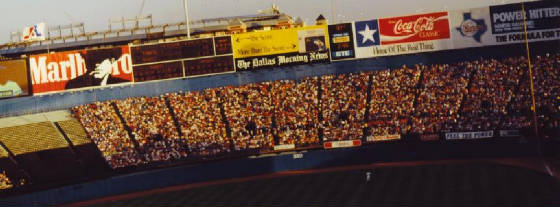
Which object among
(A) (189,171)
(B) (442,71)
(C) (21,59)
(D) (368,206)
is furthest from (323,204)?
(C) (21,59)

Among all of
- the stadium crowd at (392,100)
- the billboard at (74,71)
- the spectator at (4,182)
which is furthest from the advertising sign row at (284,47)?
the spectator at (4,182)

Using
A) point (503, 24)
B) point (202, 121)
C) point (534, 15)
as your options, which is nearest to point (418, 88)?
point (503, 24)

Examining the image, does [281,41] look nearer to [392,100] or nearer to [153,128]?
[392,100]

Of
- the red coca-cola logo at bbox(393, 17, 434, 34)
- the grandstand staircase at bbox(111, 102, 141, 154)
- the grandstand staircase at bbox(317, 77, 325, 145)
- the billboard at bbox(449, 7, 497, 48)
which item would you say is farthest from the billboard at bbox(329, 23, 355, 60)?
the grandstand staircase at bbox(111, 102, 141, 154)

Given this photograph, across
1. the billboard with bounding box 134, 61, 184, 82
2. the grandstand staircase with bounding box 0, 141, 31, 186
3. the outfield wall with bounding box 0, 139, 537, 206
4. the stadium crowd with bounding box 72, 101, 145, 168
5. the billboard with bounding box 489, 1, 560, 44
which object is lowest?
the outfield wall with bounding box 0, 139, 537, 206

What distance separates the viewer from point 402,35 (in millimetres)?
31000

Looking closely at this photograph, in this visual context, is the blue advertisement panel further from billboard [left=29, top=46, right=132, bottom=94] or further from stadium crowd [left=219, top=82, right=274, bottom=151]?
billboard [left=29, top=46, right=132, bottom=94]

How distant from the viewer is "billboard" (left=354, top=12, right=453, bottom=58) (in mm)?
30719

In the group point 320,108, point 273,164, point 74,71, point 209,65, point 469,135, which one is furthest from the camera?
point 320,108

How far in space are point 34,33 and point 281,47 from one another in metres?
19.3

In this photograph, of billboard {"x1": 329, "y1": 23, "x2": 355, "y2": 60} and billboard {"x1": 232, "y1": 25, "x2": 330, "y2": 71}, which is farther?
billboard {"x1": 329, "y1": 23, "x2": 355, "y2": 60}

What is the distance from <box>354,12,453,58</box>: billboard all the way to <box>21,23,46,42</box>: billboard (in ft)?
76.9

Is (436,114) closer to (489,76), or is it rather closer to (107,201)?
(489,76)

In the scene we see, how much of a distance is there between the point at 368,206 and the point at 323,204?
Answer: 2.10 metres
